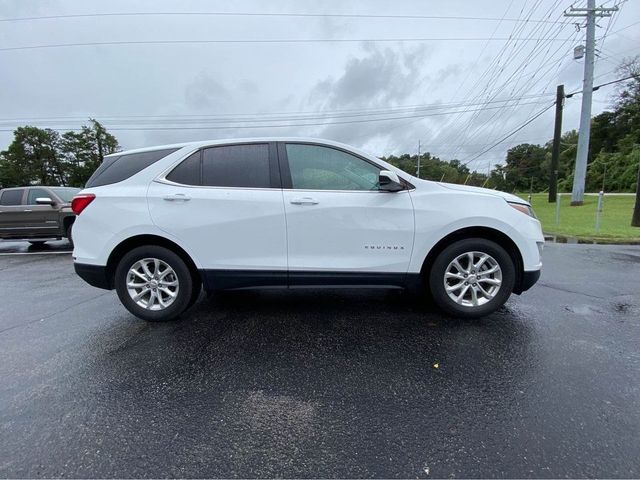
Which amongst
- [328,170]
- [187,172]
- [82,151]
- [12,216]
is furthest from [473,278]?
[82,151]

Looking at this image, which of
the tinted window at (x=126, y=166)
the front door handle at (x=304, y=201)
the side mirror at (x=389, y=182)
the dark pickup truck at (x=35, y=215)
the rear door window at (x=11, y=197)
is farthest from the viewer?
the rear door window at (x=11, y=197)

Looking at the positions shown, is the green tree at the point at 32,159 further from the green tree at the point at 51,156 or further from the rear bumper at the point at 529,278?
the rear bumper at the point at 529,278

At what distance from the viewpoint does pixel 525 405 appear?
226 cm

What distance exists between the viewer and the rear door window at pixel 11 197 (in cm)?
953

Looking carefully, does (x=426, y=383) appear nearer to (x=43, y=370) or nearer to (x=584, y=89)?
(x=43, y=370)

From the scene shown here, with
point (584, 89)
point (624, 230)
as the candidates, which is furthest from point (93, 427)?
point (584, 89)

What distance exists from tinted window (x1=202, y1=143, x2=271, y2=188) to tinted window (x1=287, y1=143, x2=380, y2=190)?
0.93 ft

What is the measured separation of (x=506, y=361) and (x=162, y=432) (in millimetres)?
2553

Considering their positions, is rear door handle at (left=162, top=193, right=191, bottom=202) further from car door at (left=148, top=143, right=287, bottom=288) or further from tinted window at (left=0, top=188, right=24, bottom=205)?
tinted window at (left=0, top=188, right=24, bottom=205)

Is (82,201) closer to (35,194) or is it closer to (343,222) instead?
(343,222)

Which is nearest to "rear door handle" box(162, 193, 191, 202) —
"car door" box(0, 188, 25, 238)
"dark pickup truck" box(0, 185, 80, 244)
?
"dark pickup truck" box(0, 185, 80, 244)

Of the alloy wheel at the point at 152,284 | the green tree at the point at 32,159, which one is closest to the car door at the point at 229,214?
the alloy wheel at the point at 152,284

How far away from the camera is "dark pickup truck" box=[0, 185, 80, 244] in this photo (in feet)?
30.6

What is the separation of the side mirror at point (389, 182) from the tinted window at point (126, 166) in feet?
7.13
